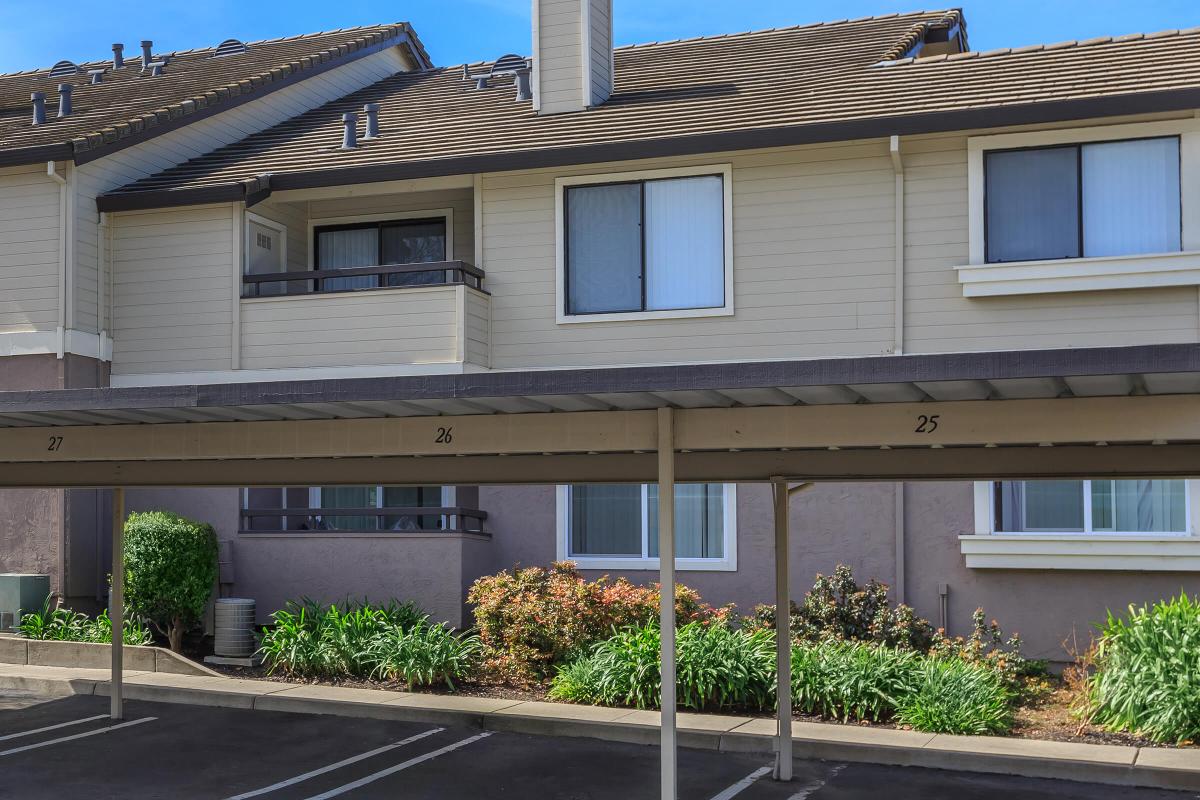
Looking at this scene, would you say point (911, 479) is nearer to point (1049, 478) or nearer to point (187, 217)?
point (1049, 478)

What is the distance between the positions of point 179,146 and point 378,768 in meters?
11.4

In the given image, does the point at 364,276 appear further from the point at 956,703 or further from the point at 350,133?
the point at 956,703

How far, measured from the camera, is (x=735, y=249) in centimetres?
1653

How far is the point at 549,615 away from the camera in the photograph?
48.3ft

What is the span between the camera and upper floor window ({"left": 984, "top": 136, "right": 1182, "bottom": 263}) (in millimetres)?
15109

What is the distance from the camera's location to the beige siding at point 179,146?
1797 centimetres

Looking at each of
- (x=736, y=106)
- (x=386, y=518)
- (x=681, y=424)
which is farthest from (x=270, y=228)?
(x=681, y=424)

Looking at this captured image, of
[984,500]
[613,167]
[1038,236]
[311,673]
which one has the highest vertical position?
[613,167]

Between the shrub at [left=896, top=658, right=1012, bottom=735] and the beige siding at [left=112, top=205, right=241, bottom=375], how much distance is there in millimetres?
9939

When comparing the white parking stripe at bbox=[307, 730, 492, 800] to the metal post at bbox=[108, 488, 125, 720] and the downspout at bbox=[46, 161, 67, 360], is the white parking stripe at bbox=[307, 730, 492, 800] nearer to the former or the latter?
the metal post at bbox=[108, 488, 125, 720]

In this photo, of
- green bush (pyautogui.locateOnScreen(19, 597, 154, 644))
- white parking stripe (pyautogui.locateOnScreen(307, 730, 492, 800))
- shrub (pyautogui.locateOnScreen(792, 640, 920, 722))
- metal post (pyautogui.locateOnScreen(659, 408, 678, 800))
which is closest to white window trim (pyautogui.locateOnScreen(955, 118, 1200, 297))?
shrub (pyautogui.locateOnScreen(792, 640, 920, 722))

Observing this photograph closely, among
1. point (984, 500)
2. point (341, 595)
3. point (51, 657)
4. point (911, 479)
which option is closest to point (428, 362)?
point (341, 595)

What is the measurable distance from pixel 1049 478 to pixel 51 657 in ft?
38.5

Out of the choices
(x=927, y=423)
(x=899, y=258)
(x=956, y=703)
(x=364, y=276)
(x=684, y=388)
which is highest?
(x=364, y=276)
